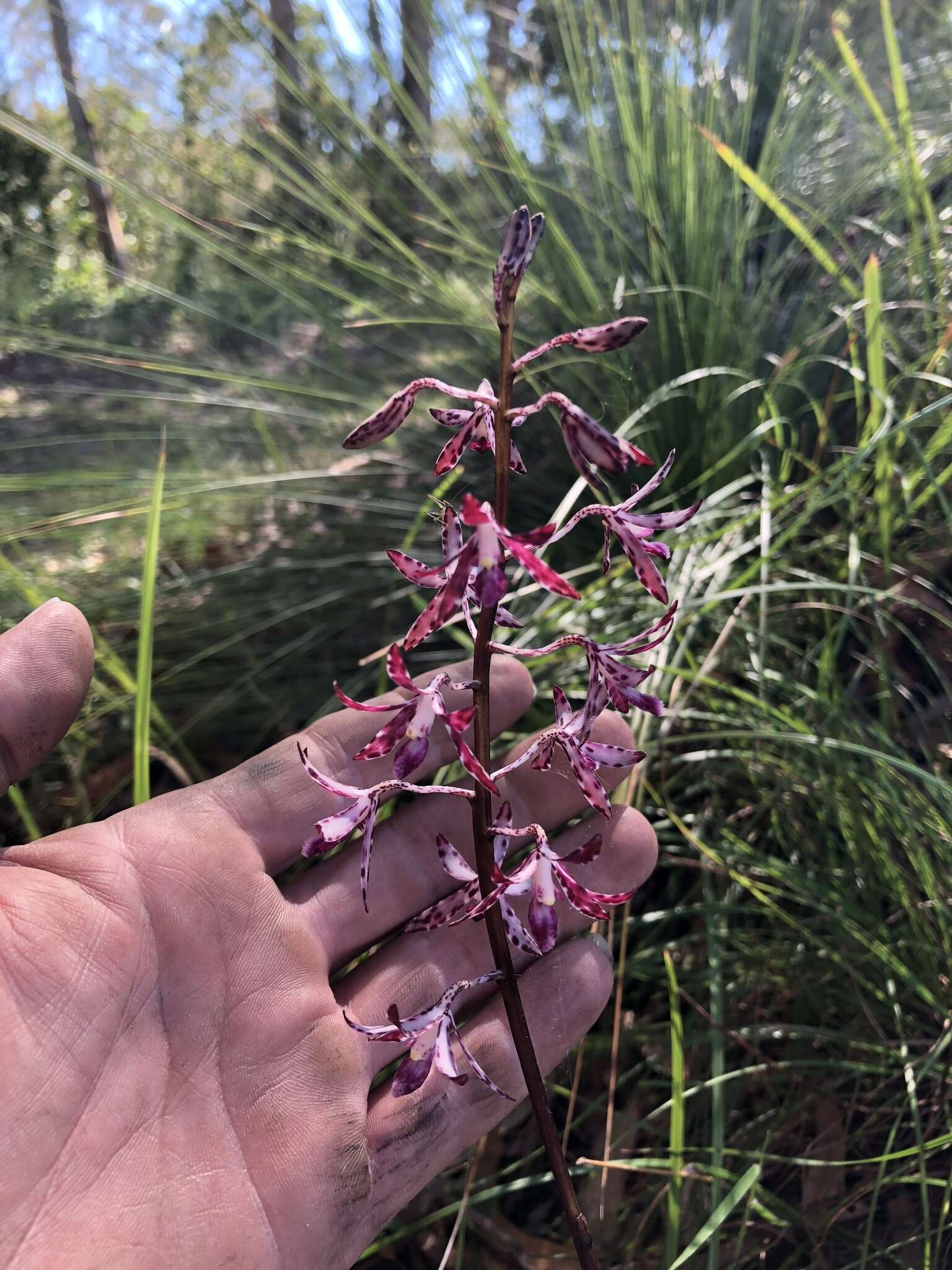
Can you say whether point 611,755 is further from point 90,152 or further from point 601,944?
point 90,152

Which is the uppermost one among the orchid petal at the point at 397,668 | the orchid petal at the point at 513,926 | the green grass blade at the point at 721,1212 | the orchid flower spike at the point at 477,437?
the orchid flower spike at the point at 477,437

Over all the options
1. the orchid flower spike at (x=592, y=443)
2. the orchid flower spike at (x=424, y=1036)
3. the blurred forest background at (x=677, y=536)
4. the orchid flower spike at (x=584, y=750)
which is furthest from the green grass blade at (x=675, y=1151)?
the orchid flower spike at (x=592, y=443)

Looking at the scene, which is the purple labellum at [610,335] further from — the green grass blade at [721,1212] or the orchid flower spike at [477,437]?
the green grass blade at [721,1212]

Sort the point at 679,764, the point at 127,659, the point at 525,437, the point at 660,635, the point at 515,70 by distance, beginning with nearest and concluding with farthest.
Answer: the point at 660,635 < the point at 679,764 < the point at 127,659 < the point at 525,437 < the point at 515,70

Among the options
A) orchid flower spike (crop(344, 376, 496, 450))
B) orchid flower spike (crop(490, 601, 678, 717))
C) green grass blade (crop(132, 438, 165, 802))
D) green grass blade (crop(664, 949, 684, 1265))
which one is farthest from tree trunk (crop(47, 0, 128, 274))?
green grass blade (crop(664, 949, 684, 1265))

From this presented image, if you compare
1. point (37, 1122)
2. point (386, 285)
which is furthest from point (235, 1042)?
point (386, 285)

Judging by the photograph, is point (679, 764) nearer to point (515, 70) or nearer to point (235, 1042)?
point (235, 1042)

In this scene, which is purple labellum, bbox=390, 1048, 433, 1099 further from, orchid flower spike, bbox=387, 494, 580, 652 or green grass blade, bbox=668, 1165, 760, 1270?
orchid flower spike, bbox=387, 494, 580, 652
